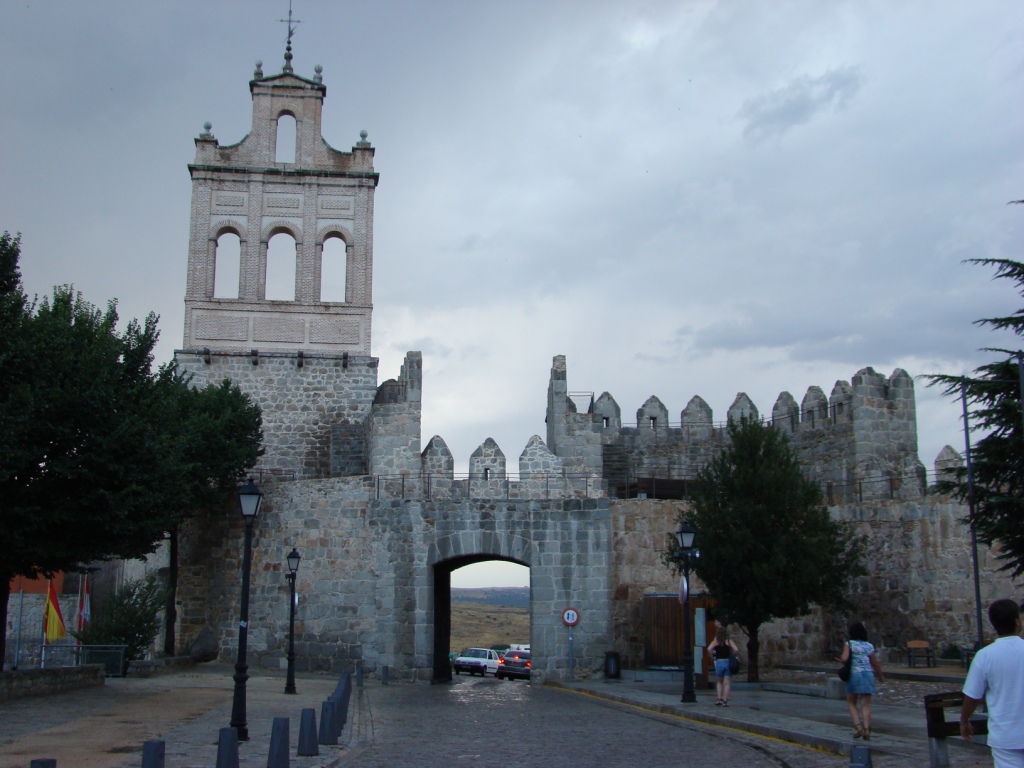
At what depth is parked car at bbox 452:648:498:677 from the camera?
33000 mm

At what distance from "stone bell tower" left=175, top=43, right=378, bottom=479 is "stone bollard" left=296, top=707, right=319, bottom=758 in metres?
18.4

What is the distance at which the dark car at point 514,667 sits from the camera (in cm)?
3164

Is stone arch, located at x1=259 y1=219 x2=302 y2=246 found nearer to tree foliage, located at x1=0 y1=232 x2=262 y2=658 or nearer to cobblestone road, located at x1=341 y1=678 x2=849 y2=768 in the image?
tree foliage, located at x1=0 y1=232 x2=262 y2=658

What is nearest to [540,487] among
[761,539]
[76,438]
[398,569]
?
[398,569]

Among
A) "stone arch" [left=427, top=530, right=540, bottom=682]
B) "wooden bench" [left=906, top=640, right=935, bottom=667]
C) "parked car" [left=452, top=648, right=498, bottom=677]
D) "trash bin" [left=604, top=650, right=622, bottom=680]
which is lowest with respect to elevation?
"parked car" [left=452, top=648, right=498, bottom=677]

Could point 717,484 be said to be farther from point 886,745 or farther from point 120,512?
point 120,512

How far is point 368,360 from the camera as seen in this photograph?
99.6 feet

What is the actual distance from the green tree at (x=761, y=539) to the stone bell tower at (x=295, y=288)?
12.0 meters

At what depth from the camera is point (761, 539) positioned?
19797 mm

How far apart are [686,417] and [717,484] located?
8.90 metres

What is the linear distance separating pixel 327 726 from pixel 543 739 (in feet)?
9.12

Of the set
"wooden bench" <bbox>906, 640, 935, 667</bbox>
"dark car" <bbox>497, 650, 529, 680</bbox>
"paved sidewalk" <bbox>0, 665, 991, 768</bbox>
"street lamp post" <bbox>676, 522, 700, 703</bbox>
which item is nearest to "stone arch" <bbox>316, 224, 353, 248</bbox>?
"dark car" <bbox>497, 650, 529, 680</bbox>

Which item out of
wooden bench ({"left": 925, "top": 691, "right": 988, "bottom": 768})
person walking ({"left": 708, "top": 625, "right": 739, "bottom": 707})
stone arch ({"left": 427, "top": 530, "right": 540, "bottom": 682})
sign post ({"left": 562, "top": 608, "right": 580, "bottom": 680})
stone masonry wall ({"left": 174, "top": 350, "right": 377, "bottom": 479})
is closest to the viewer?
wooden bench ({"left": 925, "top": 691, "right": 988, "bottom": 768})

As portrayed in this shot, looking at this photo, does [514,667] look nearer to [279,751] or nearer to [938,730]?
[279,751]
